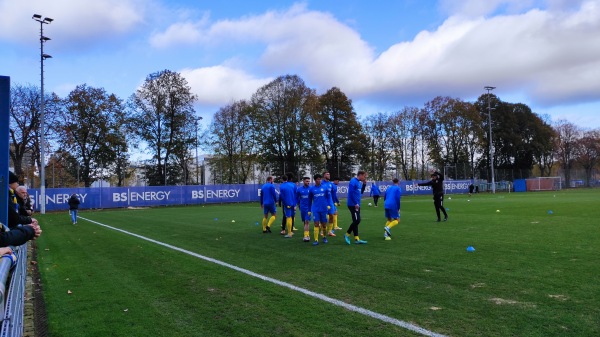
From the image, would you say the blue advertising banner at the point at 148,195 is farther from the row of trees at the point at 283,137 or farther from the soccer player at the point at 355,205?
the soccer player at the point at 355,205

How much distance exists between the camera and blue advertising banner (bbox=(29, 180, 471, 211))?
100 ft

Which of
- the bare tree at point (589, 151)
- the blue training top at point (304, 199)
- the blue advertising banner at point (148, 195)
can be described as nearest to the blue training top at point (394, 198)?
the blue training top at point (304, 199)

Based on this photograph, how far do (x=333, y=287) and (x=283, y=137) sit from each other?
45.6 metres

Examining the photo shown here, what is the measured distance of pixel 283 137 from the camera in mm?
51469

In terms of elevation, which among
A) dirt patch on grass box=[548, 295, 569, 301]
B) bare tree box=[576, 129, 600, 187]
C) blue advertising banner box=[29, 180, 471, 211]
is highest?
bare tree box=[576, 129, 600, 187]

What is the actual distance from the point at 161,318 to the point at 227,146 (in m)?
49.1

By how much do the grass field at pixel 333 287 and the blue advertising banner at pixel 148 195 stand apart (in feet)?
72.4

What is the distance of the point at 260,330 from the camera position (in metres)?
4.52

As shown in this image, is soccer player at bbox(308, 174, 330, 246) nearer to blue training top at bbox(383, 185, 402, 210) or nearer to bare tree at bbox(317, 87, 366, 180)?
blue training top at bbox(383, 185, 402, 210)

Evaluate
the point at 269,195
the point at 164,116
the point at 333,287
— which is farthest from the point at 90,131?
the point at 333,287

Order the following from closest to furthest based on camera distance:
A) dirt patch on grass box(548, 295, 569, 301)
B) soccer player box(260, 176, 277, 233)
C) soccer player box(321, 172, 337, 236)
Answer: dirt patch on grass box(548, 295, 569, 301)
soccer player box(321, 172, 337, 236)
soccer player box(260, 176, 277, 233)

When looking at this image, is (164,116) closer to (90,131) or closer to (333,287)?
(90,131)

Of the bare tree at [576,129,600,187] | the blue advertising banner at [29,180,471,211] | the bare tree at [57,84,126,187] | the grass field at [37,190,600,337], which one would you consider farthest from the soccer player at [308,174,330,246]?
the bare tree at [576,129,600,187]

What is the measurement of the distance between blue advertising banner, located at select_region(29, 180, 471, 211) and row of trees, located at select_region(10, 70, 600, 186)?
3.65 m
